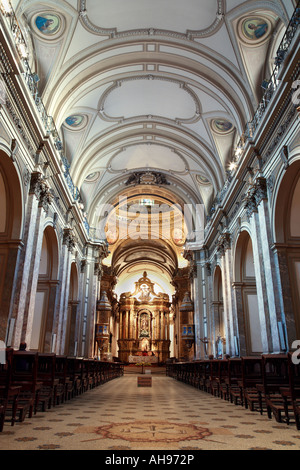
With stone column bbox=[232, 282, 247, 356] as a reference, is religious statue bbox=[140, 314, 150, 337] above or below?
above

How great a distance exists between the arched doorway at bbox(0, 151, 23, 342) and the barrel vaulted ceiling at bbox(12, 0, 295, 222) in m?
3.43

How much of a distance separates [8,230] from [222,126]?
9.57 metres

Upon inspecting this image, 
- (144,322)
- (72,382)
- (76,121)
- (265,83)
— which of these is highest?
(76,121)

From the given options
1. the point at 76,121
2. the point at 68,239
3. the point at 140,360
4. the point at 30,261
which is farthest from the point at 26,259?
the point at 140,360

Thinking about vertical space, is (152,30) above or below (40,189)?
above

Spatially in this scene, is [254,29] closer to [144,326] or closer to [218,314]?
[218,314]

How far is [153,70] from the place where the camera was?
12.8m

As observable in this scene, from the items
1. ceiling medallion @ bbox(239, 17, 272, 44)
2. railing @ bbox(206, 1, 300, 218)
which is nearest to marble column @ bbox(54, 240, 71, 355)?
railing @ bbox(206, 1, 300, 218)

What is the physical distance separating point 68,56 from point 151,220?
56.3 feet

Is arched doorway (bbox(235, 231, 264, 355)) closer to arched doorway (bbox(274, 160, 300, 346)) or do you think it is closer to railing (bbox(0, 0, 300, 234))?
arched doorway (bbox(274, 160, 300, 346))

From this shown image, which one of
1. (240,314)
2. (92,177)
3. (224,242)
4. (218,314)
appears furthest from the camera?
(92,177)

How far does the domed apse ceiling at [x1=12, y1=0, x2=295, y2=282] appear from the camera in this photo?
395 inches

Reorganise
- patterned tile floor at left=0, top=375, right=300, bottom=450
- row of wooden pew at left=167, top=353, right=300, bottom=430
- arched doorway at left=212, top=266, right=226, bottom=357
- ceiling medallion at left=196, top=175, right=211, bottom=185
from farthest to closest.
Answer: ceiling medallion at left=196, top=175, right=211, bottom=185, arched doorway at left=212, top=266, right=226, bottom=357, row of wooden pew at left=167, top=353, right=300, bottom=430, patterned tile floor at left=0, top=375, right=300, bottom=450

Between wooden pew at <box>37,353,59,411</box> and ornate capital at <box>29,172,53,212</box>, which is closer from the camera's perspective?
wooden pew at <box>37,353,59,411</box>
